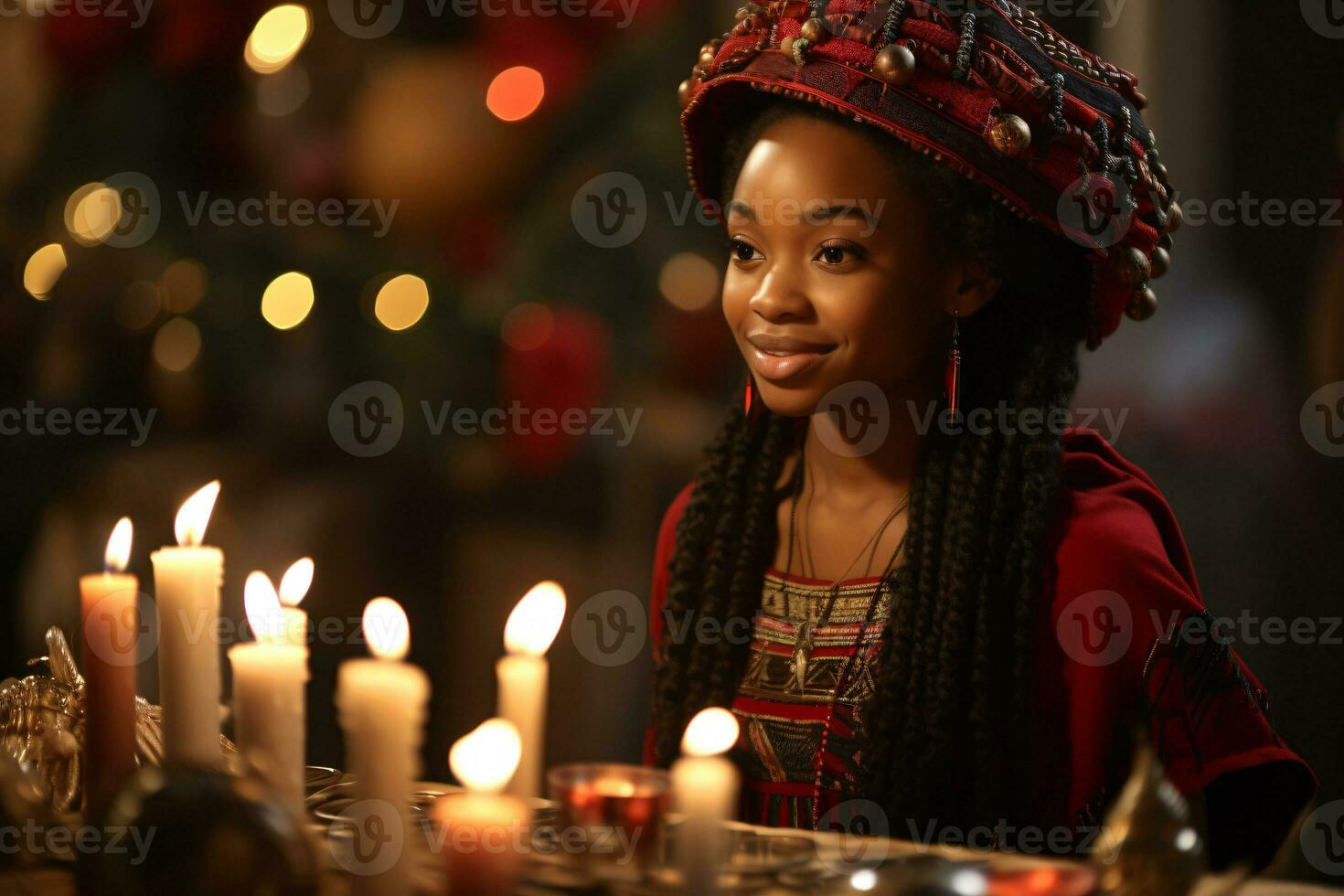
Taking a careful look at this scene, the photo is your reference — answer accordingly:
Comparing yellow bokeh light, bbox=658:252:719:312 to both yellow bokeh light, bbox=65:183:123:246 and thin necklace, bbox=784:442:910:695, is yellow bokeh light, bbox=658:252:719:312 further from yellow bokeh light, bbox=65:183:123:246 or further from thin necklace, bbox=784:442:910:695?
thin necklace, bbox=784:442:910:695

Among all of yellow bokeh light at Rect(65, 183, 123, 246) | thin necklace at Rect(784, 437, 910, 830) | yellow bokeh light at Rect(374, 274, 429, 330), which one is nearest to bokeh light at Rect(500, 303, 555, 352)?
yellow bokeh light at Rect(374, 274, 429, 330)

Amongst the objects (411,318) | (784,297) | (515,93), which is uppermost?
(515,93)

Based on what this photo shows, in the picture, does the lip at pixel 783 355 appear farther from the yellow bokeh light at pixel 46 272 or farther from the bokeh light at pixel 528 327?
the yellow bokeh light at pixel 46 272

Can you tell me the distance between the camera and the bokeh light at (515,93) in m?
2.54

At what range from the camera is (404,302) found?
246 cm

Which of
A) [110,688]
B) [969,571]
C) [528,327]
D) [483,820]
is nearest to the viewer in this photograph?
[483,820]

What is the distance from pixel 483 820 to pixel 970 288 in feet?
3.15

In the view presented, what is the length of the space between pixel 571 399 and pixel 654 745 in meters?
1.16

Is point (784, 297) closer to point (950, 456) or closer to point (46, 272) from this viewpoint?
point (950, 456)

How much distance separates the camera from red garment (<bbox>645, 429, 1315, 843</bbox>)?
1295mm

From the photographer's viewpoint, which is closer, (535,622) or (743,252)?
(535,622)

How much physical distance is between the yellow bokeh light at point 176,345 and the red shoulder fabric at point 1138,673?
1765 millimetres

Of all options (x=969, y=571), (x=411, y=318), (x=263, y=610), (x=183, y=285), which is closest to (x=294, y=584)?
(x=263, y=610)

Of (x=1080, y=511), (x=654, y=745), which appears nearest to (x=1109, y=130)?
(x=1080, y=511)
